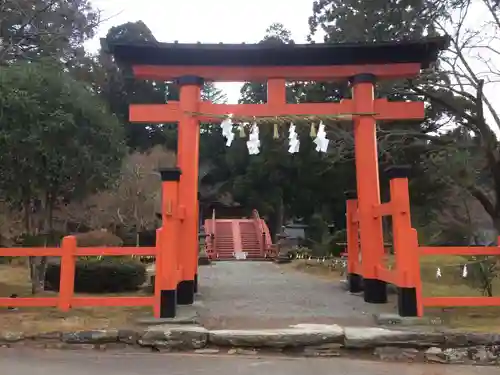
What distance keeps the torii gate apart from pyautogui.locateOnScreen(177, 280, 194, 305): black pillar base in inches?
10.8

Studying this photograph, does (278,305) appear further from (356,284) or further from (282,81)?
(282,81)

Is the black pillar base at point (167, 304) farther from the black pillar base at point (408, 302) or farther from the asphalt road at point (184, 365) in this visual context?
the black pillar base at point (408, 302)

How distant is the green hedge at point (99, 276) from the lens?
401 inches

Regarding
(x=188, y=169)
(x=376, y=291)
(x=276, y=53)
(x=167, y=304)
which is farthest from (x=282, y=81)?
(x=167, y=304)

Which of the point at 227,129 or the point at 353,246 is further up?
the point at 227,129

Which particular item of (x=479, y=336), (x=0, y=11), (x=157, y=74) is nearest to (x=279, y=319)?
(x=479, y=336)

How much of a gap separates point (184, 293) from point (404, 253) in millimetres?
3869

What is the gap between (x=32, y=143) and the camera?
8.59 metres

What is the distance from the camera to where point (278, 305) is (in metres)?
8.69

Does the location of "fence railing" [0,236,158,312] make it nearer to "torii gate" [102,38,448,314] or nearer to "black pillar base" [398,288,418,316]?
"torii gate" [102,38,448,314]

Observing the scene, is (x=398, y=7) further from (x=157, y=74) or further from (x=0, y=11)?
(x=0, y=11)

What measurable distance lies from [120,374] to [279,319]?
276 centimetres

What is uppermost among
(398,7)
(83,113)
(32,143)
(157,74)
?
(398,7)

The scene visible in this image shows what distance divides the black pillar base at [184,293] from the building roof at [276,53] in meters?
4.15
